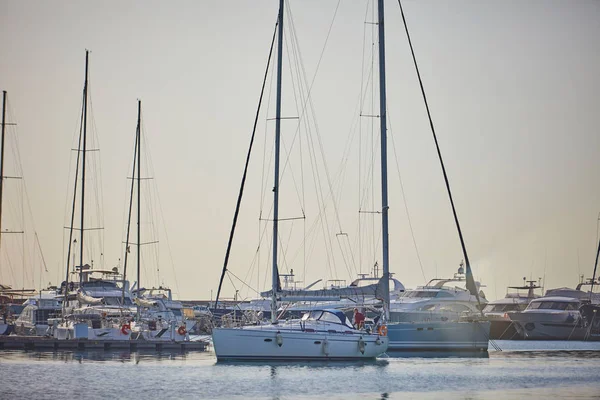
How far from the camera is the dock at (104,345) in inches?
2507

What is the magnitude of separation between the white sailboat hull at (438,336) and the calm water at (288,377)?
698 mm

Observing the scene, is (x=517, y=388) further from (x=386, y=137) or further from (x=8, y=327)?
(x=8, y=327)

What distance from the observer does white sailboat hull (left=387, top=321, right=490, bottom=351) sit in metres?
60.8

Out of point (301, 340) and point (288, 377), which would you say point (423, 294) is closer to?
point (301, 340)

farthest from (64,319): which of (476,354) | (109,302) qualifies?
(476,354)

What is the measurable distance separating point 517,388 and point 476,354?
1722 cm

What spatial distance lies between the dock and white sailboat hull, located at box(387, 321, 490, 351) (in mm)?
11962

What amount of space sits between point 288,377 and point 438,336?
16462 millimetres

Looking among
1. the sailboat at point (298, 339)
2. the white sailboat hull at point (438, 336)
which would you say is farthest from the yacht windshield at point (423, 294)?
the sailboat at point (298, 339)

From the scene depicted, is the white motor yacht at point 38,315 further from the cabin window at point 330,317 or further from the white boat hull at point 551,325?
the white boat hull at point 551,325

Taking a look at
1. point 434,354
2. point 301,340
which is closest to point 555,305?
point 434,354

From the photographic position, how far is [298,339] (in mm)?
51844

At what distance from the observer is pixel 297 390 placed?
43.3 meters

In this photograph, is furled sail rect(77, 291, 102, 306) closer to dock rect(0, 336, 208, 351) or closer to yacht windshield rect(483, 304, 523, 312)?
dock rect(0, 336, 208, 351)
